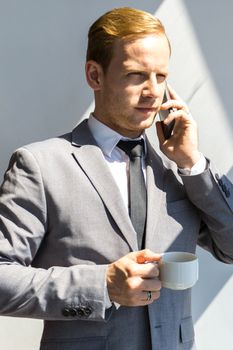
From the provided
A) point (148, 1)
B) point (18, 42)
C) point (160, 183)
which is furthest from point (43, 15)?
point (160, 183)

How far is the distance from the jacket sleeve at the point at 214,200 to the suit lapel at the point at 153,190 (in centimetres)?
8

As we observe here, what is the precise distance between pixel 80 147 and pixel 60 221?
237 millimetres

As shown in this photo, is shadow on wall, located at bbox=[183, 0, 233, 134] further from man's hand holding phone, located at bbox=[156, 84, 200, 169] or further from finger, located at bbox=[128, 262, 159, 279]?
finger, located at bbox=[128, 262, 159, 279]

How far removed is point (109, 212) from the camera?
1614 millimetres

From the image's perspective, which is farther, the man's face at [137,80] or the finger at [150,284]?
the man's face at [137,80]

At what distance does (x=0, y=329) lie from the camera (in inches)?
90.6

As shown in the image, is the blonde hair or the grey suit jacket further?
the blonde hair

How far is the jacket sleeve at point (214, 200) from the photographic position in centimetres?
170

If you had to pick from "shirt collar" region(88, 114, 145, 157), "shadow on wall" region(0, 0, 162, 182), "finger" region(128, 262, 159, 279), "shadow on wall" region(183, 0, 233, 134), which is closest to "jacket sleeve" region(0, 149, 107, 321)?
"finger" region(128, 262, 159, 279)

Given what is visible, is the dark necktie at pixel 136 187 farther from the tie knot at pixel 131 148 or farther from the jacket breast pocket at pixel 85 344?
the jacket breast pocket at pixel 85 344

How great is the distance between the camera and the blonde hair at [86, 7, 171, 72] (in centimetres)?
165

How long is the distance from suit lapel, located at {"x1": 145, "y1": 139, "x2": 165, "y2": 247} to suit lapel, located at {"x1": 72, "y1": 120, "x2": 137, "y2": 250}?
57mm

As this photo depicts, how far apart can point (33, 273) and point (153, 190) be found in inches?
16.6

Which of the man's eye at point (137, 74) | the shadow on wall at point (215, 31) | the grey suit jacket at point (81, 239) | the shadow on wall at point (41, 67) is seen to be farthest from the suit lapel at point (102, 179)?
the shadow on wall at point (215, 31)
